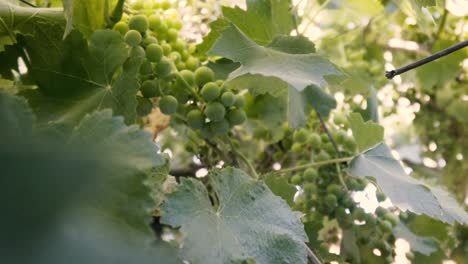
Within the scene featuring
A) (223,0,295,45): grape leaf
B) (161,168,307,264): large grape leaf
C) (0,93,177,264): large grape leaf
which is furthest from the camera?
(223,0,295,45): grape leaf

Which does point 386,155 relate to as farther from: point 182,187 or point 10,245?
point 10,245

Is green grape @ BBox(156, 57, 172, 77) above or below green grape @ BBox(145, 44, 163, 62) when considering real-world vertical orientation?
below

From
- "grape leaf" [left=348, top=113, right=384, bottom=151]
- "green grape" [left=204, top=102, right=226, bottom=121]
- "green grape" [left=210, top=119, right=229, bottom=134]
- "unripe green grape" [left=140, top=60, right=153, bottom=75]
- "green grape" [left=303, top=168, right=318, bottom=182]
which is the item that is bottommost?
"green grape" [left=303, top=168, right=318, bottom=182]

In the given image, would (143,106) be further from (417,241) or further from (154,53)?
(417,241)

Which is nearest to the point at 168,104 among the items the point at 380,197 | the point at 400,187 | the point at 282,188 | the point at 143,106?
the point at 143,106

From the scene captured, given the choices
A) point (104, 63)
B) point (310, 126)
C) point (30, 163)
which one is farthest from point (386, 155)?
point (30, 163)

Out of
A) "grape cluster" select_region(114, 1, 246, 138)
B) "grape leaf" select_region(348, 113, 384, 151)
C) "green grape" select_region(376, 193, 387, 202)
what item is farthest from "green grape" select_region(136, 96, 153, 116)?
"green grape" select_region(376, 193, 387, 202)

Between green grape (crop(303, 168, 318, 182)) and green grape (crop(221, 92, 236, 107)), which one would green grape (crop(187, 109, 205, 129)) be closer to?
green grape (crop(221, 92, 236, 107))
